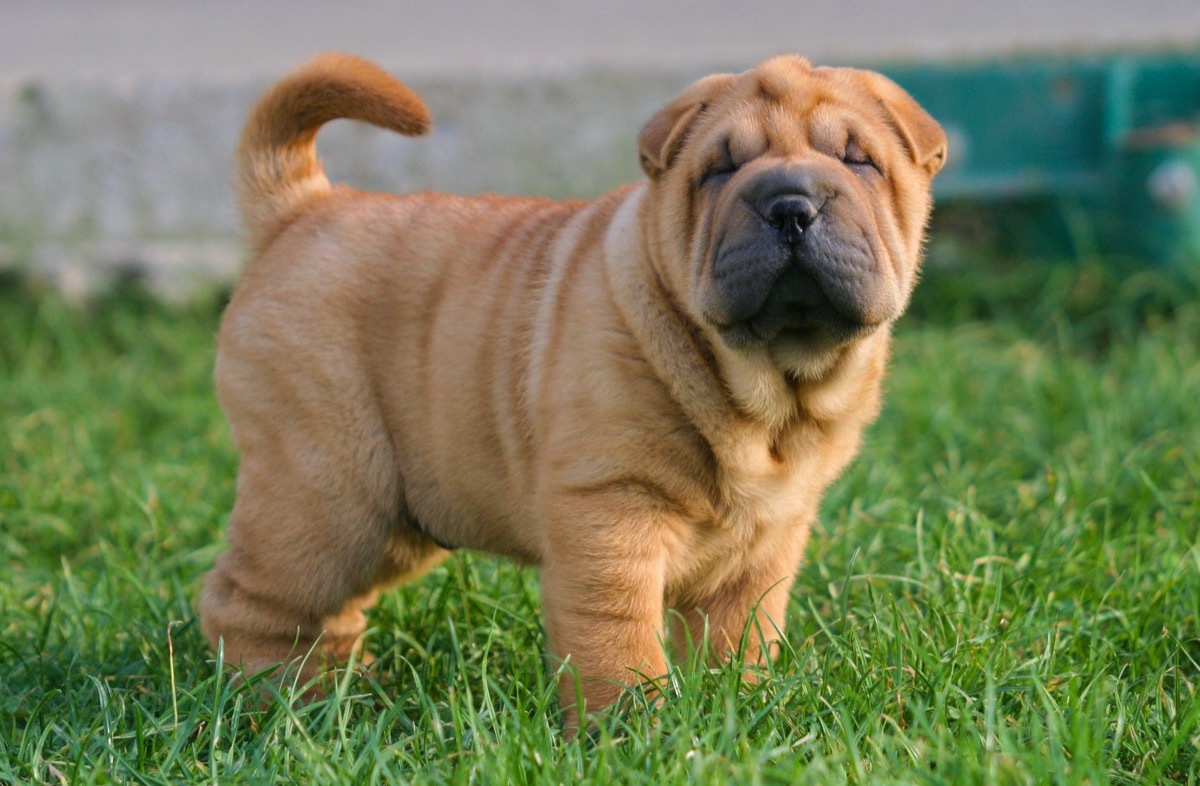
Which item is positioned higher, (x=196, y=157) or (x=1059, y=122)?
(x=1059, y=122)

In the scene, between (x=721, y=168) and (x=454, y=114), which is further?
(x=454, y=114)

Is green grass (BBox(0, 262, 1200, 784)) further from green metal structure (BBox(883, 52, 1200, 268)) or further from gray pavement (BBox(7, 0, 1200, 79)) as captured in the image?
gray pavement (BBox(7, 0, 1200, 79))

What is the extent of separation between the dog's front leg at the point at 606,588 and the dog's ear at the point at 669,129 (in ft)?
2.46

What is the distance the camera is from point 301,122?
3.40 metres

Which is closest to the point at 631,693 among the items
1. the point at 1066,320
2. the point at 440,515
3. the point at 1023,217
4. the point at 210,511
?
the point at 440,515

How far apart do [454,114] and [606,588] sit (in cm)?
462

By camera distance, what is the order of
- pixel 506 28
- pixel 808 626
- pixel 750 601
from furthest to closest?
pixel 506 28, pixel 808 626, pixel 750 601

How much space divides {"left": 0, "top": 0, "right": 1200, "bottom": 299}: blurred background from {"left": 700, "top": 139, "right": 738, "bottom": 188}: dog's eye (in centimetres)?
413

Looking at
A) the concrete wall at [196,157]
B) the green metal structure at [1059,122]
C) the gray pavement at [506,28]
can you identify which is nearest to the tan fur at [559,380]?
the concrete wall at [196,157]

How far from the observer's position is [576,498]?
273 centimetres

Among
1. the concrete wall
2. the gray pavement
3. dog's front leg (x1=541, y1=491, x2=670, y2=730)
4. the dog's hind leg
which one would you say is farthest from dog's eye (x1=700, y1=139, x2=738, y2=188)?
the gray pavement

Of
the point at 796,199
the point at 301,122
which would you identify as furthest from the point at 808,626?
the point at 301,122

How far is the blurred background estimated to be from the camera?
673 centimetres

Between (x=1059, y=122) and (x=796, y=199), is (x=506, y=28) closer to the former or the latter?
(x=1059, y=122)
